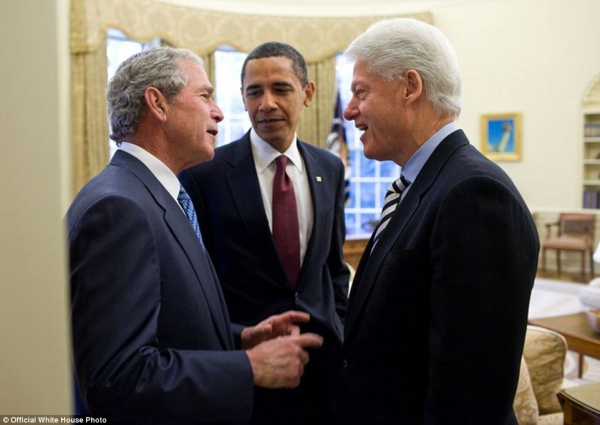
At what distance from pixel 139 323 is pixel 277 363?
15.3 inches

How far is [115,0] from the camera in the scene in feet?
25.2

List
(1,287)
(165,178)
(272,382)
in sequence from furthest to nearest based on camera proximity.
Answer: (165,178) → (272,382) → (1,287)

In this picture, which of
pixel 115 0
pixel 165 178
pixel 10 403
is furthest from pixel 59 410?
pixel 115 0

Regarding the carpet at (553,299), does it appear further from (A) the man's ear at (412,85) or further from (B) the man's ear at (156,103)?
(B) the man's ear at (156,103)

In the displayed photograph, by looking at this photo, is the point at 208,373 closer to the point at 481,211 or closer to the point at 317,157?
the point at 481,211

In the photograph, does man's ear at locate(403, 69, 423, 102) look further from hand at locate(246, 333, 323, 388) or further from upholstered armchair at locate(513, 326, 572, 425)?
upholstered armchair at locate(513, 326, 572, 425)

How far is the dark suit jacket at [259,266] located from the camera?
7.22 ft

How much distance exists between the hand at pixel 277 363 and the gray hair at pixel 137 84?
2.52 ft

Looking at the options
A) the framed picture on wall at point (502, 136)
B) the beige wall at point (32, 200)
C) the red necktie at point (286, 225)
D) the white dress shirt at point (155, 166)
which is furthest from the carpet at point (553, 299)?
the beige wall at point (32, 200)

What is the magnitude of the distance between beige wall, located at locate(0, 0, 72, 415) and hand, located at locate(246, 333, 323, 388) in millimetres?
959

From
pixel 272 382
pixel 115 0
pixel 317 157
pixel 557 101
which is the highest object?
pixel 115 0

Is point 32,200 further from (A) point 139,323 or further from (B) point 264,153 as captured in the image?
(B) point 264,153

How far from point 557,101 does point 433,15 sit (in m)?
2.68

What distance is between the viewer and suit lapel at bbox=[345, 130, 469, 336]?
1451mm
